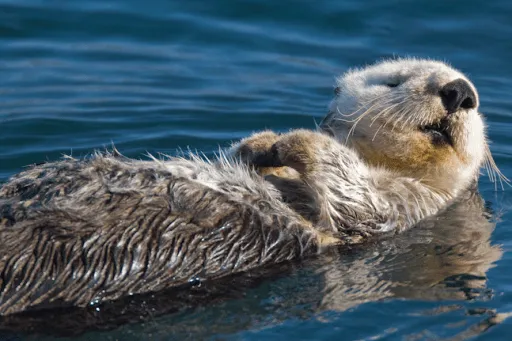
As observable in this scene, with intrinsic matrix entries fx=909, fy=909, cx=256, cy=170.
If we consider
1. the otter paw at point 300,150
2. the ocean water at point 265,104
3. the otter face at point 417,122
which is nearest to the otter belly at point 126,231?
the ocean water at point 265,104

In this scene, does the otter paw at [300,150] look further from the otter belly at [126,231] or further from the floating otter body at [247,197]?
the otter belly at [126,231]

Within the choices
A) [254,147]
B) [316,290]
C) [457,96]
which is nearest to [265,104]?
[254,147]

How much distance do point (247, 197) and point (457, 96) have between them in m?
1.47

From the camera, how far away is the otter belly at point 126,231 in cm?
464

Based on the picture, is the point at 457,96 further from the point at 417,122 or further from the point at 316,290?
the point at 316,290

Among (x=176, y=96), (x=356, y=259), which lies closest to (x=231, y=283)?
(x=356, y=259)

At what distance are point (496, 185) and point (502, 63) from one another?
10.7ft

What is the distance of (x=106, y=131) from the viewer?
26.5ft

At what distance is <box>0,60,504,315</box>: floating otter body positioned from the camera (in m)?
4.71

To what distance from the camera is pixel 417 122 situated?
5.75m

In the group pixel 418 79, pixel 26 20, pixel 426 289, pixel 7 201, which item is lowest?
pixel 426 289

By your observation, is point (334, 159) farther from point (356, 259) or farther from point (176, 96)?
point (176, 96)

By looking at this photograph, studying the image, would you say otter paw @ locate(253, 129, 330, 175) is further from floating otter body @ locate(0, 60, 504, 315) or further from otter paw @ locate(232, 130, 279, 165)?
otter paw @ locate(232, 130, 279, 165)

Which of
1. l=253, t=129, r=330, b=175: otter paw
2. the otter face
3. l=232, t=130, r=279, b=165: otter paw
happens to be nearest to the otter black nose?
the otter face
